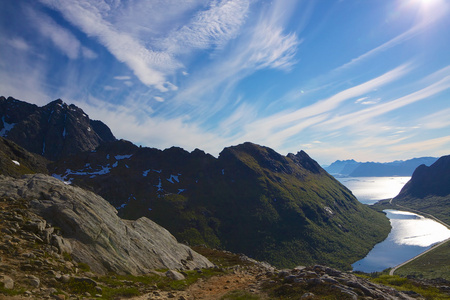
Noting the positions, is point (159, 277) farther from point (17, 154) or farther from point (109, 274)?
point (17, 154)

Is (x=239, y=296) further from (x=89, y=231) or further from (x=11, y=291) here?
(x=11, y=291)

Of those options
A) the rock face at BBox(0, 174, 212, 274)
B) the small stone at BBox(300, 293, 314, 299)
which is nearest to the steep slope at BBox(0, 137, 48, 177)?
the rock face at BBox(0, 174, 212, 274)

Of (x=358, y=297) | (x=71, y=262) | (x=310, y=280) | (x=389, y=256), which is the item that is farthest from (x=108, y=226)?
(x=389, y=256)

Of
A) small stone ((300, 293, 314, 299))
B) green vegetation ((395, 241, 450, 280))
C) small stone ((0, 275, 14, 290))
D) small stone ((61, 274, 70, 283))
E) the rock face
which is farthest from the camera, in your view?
green vegetation ((395, 241, 450, 280))

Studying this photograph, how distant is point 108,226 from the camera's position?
104ft

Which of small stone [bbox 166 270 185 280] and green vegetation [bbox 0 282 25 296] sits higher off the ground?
green vegetation [bbox 0 282 25 296]

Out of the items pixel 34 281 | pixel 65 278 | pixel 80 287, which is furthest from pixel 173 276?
pixel 34 281

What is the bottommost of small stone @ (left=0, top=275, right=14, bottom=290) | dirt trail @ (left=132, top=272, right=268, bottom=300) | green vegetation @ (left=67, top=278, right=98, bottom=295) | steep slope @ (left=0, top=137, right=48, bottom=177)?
dirt trail @ (left=132, top=272, right=268, bottom=300)

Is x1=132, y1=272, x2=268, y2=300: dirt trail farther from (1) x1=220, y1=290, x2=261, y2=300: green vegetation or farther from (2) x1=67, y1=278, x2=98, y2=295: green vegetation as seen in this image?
(2) x1=67, y1=278, x2=98, y2=295: green vegetation

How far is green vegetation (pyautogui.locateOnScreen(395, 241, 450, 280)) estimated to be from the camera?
119619mm

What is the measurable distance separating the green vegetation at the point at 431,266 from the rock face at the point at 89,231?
5761 inches

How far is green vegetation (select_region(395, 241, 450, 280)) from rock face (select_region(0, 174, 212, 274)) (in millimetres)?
146338

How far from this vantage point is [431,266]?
13950 centimetres

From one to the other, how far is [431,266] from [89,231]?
19372cm
